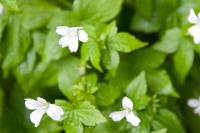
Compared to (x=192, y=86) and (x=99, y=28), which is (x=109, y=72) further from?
(x=192, y=86)

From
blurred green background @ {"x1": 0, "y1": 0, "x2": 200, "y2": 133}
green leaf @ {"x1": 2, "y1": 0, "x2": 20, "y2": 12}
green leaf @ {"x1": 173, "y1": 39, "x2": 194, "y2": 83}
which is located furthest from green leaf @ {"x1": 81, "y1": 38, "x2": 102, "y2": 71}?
green leaf @ {"x1": 173, "y1": 39, "x2": 194, "y2": 83}

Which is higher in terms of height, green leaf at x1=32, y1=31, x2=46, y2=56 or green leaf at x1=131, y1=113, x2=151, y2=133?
green leaf at x1=32, y1=31, x2=46, y2=56

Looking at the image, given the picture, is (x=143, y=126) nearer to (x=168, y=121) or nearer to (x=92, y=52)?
(x=168, y=121)

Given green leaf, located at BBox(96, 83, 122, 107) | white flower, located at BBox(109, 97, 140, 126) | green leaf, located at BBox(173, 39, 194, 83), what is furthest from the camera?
green leaf, located at BBox(173, 39, 194, 83)

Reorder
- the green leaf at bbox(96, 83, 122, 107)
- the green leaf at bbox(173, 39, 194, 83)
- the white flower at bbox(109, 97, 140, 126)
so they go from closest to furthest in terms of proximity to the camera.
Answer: the white flower at bbox(109, 97, 140, 126) < the green leaf at bbox(96, 83, 122, 107) < the green leaf at bbox(173, 39, 194, 83)

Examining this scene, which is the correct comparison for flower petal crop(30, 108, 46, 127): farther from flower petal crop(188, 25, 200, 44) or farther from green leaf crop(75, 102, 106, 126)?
flower petal crop(188, 25, 200, 44)

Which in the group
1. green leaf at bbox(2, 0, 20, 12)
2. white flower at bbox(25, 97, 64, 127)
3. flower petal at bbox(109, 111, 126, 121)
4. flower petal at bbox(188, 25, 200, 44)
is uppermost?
flower petal at bbox(188, 25, 200, 44)
